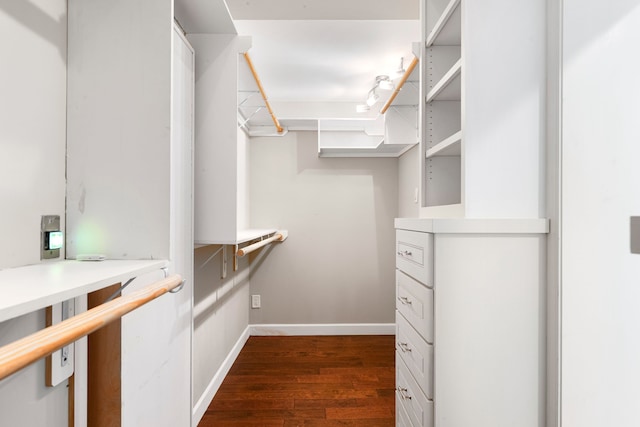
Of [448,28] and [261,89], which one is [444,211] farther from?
[261,89]

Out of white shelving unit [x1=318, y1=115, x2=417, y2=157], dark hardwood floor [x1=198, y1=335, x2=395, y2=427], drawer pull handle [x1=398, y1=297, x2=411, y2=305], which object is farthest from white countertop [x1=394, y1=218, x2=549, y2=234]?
white shelving unit [x1=318, y1=115, x2=417, y2=157]

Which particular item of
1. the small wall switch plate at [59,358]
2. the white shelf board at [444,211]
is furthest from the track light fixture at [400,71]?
the small wall switch plate at [59,358]

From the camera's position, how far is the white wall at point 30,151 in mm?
829

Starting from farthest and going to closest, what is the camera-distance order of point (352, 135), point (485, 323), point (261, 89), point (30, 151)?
point (352, 135) → point (261, 89) → point (485, 323) → point (30, 151)

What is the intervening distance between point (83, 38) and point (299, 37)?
1.53 metres

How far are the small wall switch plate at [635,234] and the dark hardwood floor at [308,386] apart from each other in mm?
1723

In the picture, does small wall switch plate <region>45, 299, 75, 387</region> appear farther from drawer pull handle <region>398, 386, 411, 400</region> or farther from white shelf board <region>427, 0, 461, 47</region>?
white shelf board <region>427, 0, 461, 47</region>

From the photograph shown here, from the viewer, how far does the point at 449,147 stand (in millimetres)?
1411

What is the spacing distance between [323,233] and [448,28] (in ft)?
7.71

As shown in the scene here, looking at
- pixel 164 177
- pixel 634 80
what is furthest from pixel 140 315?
pixel 634 80

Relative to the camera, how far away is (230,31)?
165 cm

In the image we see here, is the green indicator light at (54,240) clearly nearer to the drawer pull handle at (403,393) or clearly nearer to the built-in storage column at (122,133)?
the built-in storage column at (122,133)

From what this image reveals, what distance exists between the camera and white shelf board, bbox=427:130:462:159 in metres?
1.30

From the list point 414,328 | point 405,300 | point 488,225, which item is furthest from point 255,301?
point 488,225
